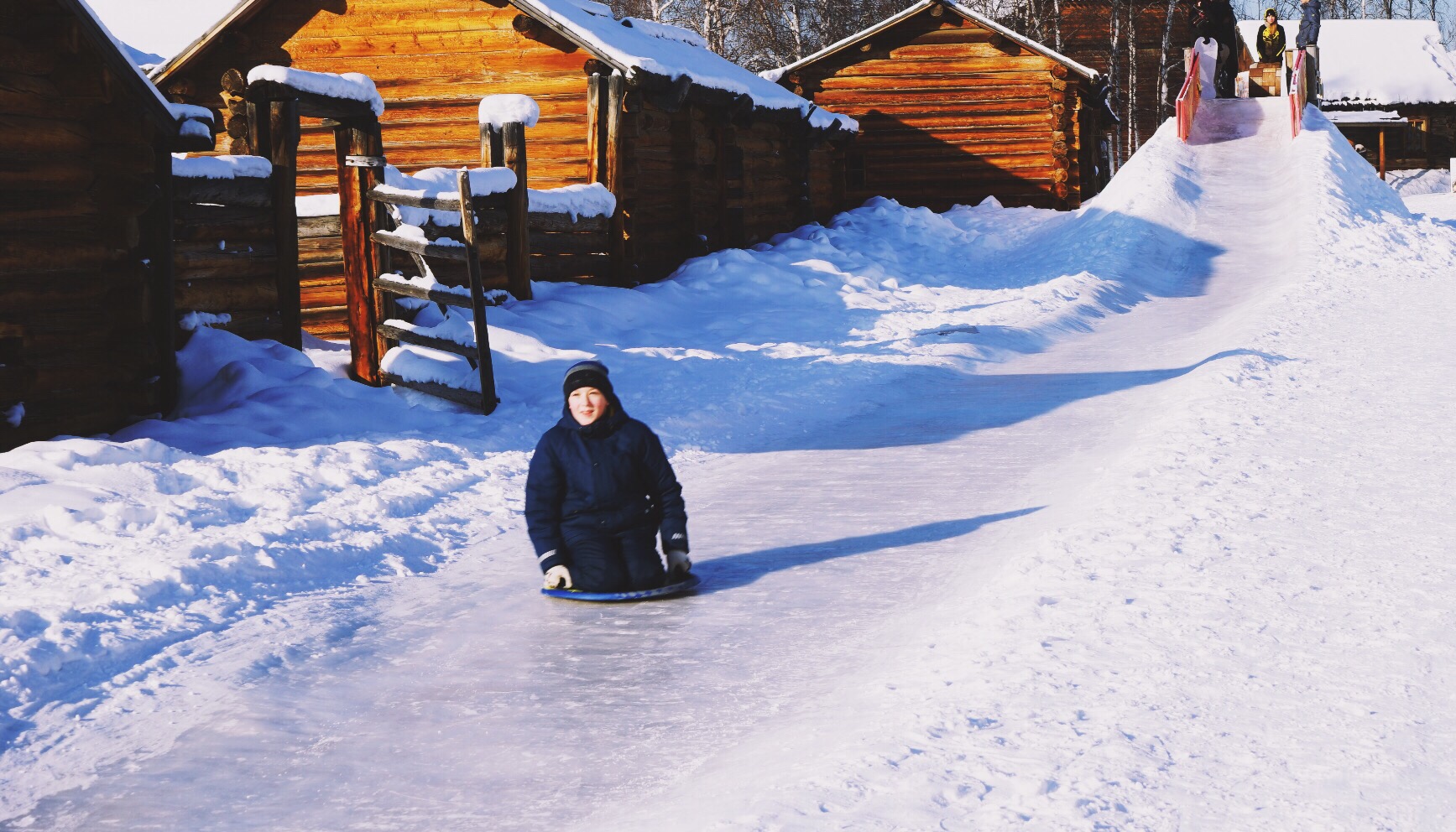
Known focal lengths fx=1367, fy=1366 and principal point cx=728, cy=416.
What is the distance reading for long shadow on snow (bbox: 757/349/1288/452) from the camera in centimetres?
895

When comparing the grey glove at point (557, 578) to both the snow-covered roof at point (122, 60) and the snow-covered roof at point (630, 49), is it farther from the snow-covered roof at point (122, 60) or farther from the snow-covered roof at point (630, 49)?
the snow-covered roof at point (630, 49)

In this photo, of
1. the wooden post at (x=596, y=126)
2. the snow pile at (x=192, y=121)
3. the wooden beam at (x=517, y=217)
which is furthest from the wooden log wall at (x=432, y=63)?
the snow pile at (x=192, y=121)

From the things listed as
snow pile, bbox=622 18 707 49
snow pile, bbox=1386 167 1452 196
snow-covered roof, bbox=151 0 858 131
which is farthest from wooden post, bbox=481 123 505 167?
snow pile, bbox=1386 167 1452 196

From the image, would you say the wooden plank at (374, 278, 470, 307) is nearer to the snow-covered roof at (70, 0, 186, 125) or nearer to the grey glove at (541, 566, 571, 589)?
the snow-covered roof at (70, 0, 186, 125)

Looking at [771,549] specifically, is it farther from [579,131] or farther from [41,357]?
[579,131]

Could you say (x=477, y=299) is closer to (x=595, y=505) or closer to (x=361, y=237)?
(x=361, y=237)

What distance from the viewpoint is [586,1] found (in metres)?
20.0

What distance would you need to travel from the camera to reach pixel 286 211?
34.3 ft

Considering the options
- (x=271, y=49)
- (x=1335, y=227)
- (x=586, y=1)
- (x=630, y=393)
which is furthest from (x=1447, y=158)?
(x=630, y=393)

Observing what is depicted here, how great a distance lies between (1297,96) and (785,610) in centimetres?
2372

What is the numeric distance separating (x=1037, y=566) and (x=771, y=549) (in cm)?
148

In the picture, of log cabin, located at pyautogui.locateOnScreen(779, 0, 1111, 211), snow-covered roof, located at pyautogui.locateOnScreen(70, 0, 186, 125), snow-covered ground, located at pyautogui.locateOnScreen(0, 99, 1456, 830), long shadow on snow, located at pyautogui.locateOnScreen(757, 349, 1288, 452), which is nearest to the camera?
snow-covered ground, located at pyautogui.locateOnScreen(0, 99, 1456, 830)

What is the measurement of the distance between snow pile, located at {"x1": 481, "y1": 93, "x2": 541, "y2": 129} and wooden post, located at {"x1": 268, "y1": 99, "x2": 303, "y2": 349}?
1.87m

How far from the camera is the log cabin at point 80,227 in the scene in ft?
A: 27.2
